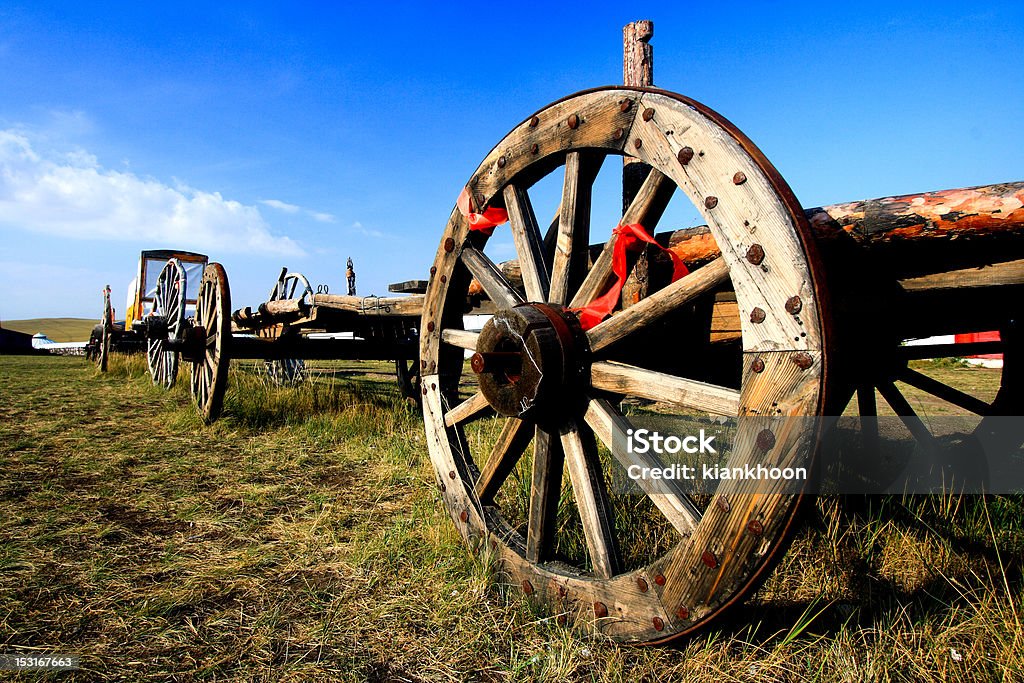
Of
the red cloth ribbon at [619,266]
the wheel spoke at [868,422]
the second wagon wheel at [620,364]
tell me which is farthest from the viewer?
the wheel spoke at [868,422]

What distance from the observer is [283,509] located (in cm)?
332

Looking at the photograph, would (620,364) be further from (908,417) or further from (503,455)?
(908,417)

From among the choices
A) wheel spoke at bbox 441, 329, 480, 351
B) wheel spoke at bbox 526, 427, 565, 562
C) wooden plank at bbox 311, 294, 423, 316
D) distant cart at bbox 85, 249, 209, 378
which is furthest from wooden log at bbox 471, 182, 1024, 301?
distant cart at bbox 85, 249, 209, 378

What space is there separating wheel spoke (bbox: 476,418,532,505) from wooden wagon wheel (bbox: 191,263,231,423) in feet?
12.7

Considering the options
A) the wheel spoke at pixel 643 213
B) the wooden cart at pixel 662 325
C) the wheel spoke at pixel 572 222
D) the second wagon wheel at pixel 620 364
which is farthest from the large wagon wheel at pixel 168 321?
the wheel spoke at pixel 643 213

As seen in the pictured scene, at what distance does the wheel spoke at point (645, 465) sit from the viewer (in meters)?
1.59

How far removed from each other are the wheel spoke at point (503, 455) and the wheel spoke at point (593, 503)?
23 cm

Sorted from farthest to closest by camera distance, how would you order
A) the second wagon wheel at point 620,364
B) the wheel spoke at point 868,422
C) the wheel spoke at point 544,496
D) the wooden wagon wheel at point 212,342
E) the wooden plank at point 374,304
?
1. the wooden wagon wheel at point 212,342
2. the wooden plank at point 374,304
3. the wheel spoke at point 868,422
4. the wheel spoke at point 544,496
5. the second wagon wheel at point 620,364

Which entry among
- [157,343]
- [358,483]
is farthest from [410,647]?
[157,343]

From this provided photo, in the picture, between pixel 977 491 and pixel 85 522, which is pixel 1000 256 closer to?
pixel 977 491

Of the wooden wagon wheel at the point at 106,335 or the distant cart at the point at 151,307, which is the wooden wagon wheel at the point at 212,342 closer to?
the distant cart at the point at 151,307

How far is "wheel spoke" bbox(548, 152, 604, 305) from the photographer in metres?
2.06

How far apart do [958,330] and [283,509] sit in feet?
10.9

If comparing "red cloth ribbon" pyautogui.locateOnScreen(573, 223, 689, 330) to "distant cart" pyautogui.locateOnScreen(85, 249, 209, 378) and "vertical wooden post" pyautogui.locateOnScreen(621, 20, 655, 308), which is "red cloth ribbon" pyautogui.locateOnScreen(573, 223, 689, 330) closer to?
"vertical wooden post" pyautogui.locateOnScreen(621, 20, 655, 308)
